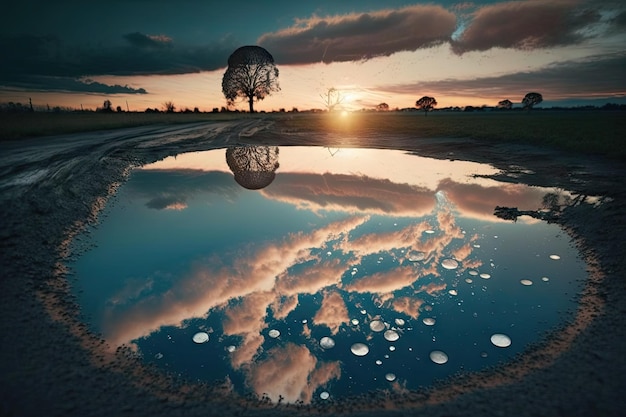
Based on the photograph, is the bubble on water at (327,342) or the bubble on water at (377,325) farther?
the bubble on water at (377,325)

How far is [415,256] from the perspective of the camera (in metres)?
4.92

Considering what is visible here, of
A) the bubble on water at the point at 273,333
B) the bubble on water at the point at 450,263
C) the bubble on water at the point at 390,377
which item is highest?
the bubble on water at the point at 450,263

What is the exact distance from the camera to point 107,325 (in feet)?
10.9

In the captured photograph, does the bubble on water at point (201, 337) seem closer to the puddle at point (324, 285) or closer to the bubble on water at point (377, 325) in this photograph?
the puddle at point (324, 285)

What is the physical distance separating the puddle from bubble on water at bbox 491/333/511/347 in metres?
0.01

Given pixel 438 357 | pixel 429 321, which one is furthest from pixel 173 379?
pixel 429 321

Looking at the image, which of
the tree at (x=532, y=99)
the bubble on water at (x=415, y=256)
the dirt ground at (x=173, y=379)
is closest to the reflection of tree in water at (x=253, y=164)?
the dirt ground at (x=173, y=379)

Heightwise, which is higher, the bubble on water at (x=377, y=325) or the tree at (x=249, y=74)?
the tree at (x=249, y=74)

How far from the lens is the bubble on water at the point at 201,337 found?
3104 mm

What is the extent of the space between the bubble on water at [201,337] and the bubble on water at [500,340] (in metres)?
2.97

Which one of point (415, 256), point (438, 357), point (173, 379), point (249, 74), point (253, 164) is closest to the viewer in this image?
point (173, 379)

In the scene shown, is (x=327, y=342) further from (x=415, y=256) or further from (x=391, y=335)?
(x=415, y=256)

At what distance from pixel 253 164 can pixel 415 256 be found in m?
9.38

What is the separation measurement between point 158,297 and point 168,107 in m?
74.7
